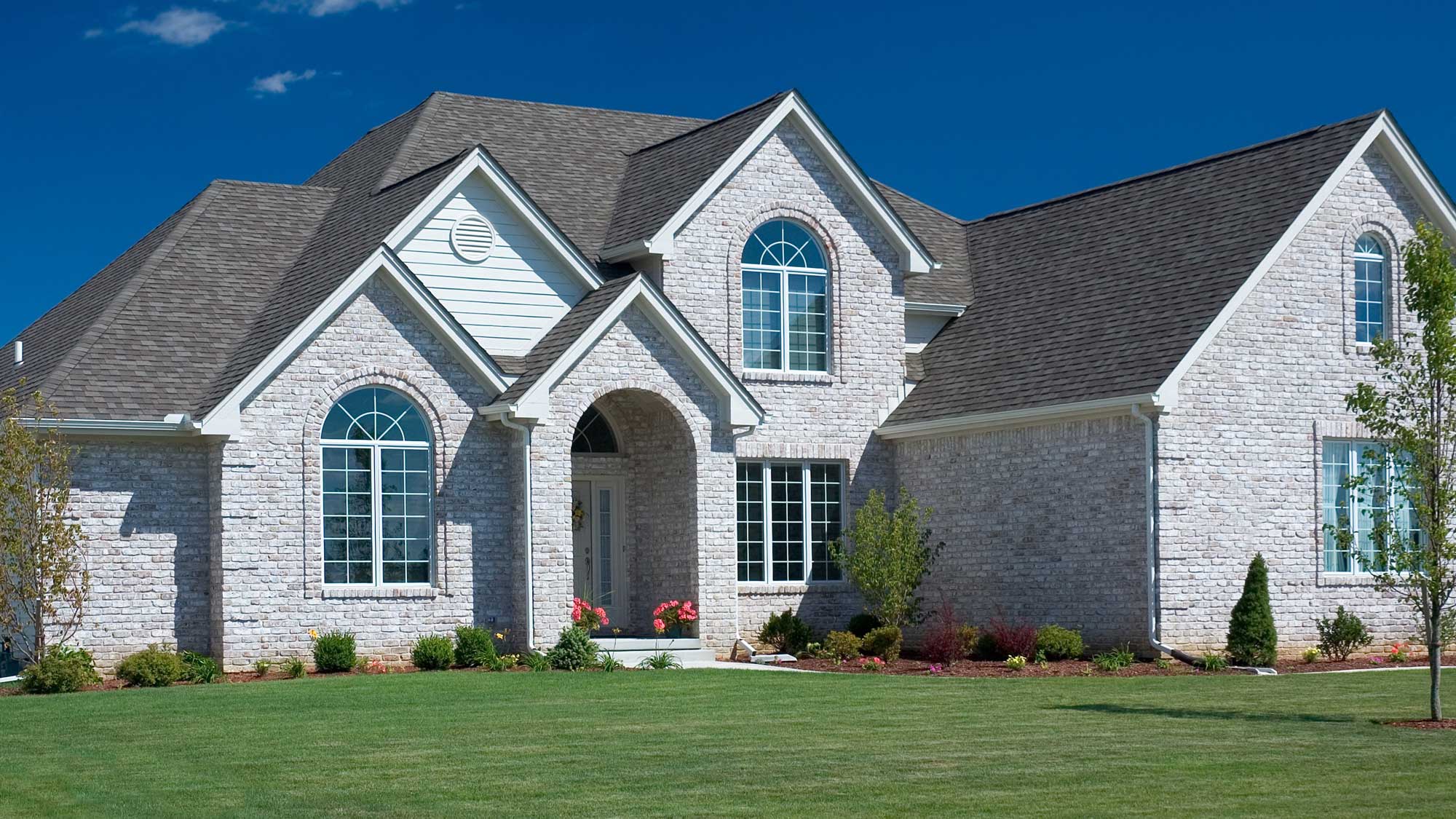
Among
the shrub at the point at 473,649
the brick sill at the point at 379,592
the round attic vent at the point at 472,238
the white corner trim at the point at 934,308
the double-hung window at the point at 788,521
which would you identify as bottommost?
the shrub at the point at 473,649

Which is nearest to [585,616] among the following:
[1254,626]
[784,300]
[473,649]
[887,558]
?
[473,649]

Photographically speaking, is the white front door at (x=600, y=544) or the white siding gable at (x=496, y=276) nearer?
the white siding gable at (x=496, y=276)

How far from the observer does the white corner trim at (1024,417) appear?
77.7 feet

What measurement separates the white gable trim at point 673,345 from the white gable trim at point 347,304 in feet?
2.23

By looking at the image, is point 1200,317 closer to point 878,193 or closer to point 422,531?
point 878,193

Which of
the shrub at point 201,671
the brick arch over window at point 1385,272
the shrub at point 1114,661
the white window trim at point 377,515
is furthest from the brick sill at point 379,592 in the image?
the brick arch over window at point 1385,272

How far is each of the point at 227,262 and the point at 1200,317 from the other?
13908 millimetres

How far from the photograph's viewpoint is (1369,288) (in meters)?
26.2

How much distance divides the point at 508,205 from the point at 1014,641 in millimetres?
9437

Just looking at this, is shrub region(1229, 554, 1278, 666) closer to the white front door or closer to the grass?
the grass

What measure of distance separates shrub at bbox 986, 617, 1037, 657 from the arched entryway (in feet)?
15.7

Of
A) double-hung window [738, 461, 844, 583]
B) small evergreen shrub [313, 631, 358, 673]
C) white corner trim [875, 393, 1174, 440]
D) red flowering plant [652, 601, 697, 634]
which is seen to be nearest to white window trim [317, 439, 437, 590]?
small evergreen shrub [313, 631, 358, 673]

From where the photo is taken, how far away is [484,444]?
79.7ft

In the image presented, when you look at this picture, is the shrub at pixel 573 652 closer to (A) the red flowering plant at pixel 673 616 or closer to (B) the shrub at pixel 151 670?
(A) the red flowering plant at pixel 673 616
